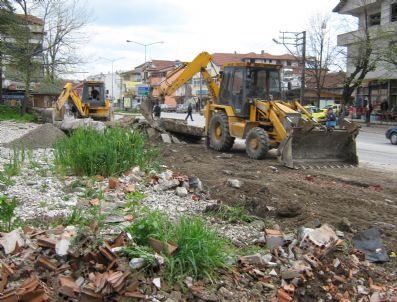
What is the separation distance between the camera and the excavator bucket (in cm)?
1270

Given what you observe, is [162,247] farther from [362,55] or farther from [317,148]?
[362,55]

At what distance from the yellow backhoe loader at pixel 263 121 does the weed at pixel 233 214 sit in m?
5.62

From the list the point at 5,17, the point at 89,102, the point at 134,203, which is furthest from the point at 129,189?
the point at 5,17

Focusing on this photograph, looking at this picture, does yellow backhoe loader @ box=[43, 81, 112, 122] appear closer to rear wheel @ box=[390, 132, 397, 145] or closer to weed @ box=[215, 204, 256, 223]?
rear wheel @ box=[390, 132, 397, 145]

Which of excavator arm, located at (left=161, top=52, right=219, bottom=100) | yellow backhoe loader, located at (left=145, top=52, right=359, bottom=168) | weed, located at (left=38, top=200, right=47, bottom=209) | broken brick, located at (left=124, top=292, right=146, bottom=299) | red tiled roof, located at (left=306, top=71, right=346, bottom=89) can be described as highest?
red tiled roof, located at (left=306, top=71, right=346, bottom=89)

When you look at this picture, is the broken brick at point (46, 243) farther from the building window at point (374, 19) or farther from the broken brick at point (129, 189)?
the building window at point (374, 19)

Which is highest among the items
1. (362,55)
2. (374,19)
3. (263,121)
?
(374,19)

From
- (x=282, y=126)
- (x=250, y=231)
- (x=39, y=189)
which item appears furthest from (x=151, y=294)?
(x=282, y=126)

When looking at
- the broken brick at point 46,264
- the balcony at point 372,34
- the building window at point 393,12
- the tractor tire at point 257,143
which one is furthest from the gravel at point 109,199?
the building window at point 393,12

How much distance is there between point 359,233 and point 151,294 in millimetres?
3096

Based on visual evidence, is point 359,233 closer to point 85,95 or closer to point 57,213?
point 57,213

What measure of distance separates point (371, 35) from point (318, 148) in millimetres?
28479

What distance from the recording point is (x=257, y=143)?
1391 centimetres

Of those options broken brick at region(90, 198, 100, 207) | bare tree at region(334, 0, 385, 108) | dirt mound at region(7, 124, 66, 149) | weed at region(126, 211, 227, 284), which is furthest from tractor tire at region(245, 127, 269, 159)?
bare tree at region(334, 0, 385, 108)
